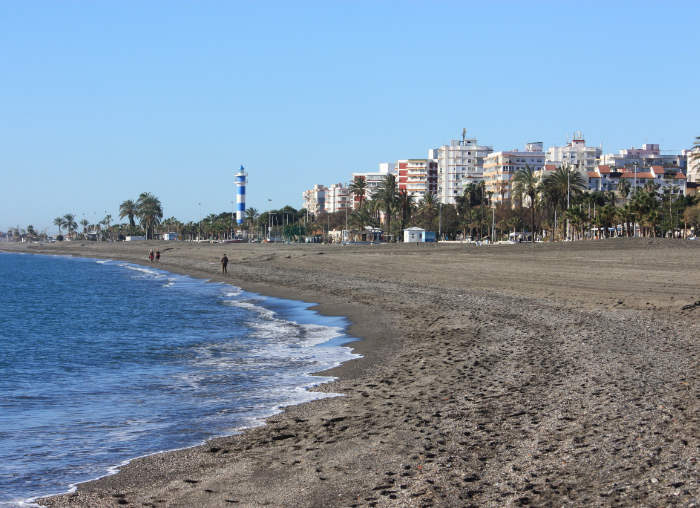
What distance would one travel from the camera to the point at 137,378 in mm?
16062

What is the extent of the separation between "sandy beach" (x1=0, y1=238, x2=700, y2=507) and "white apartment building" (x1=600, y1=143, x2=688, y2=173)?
159 m

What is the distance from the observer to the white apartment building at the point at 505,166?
167125mm

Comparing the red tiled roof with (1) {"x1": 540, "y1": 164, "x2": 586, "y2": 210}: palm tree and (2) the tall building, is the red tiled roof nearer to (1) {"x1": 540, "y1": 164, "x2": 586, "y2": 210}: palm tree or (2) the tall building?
(2) the tall building

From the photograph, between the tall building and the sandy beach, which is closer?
the sandy beach

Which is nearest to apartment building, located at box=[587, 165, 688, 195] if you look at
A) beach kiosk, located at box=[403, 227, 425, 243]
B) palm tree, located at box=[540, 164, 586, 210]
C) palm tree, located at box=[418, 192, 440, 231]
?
palm tree, located at box=[418, 192, 440, 231]

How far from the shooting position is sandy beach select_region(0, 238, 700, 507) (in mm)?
6605

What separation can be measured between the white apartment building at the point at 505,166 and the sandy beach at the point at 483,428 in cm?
14701

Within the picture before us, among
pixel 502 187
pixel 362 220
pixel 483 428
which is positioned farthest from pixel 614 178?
pixel 483 428

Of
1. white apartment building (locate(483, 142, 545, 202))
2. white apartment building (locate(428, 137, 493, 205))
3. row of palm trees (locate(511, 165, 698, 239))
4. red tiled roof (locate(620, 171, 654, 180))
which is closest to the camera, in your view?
row of palm trees (locate(511, 165, 698, 239))

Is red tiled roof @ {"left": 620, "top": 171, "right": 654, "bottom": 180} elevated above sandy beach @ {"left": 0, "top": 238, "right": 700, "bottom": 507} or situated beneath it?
elevated above

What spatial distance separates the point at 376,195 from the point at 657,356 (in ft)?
344

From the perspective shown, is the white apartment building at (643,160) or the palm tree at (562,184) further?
the white apartment building at (643,160)

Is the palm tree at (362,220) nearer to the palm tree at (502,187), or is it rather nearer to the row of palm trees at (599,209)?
the palm tree at (502,187)

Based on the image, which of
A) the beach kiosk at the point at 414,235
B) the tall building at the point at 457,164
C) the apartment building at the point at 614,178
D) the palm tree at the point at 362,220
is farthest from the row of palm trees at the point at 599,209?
the tall building at the point at 457,164
